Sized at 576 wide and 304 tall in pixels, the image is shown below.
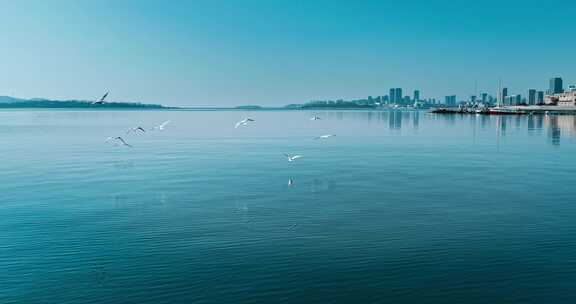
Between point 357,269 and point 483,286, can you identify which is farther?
point 357,269

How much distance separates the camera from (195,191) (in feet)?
83.6

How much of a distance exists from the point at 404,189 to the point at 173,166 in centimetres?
1897

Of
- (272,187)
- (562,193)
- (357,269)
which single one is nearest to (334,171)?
(272,187)

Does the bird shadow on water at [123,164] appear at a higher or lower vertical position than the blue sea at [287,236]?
Result: higher

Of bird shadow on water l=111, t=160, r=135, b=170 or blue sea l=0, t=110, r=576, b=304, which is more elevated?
bird shadow on water l=111, t=160, r=135, b=170

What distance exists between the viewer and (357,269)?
13680 mm

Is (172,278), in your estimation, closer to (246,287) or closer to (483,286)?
(246,287)

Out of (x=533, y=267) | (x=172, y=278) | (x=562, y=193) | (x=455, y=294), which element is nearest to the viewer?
(x=455, y=294)

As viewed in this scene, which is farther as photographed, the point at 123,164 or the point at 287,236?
the point at 123,164

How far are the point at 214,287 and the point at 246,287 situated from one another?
2.89ft

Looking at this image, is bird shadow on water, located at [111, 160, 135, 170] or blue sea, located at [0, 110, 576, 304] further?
bird shadow on water, located at [111, 160, 135, 170]

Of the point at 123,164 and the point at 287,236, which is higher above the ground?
the point at 123,164

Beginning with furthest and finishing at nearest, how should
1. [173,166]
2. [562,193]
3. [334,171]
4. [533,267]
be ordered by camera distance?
[173,166], [334,171], [562,193], [533,267]

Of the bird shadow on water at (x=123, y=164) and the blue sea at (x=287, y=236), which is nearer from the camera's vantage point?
the blue sea at (x=287, y=236)
